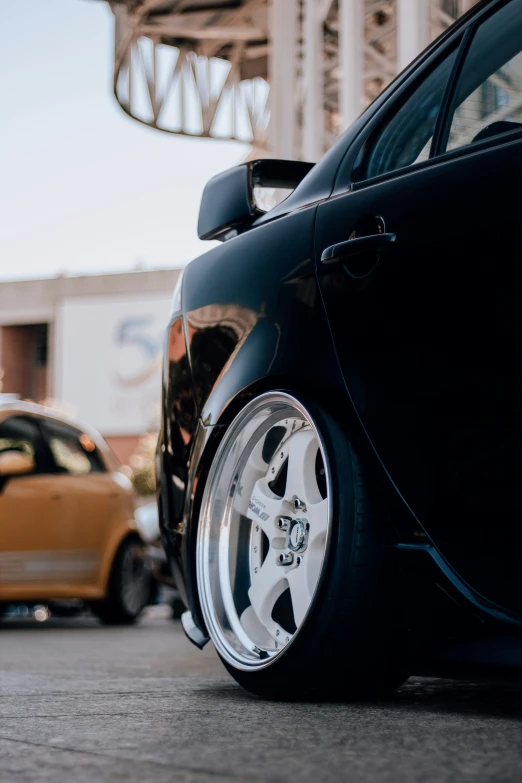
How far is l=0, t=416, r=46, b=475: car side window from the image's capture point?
819cm

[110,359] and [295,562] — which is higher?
[110,359]

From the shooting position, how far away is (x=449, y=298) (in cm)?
247

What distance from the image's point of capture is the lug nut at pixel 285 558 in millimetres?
2852

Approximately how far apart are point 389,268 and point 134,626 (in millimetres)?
6374

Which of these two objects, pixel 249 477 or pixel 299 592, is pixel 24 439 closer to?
pixel 249 477

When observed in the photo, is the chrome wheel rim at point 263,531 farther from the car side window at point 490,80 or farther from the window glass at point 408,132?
the car side window at point 490,80

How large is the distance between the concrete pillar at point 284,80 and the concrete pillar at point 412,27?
6659mm

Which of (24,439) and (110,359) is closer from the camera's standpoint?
(24,439)

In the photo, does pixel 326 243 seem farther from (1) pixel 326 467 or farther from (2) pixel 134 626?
(2) pixel 134 626

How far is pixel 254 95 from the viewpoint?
94.7ft

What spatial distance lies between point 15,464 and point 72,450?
2.37 feet

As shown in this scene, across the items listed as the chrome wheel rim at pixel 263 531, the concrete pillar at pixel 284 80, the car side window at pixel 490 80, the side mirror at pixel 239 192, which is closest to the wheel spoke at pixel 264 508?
the chrome wheel rim at pixel 263 531

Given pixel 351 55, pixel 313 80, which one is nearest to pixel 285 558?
pixel 351 55

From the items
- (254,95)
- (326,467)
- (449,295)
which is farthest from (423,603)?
(254,95)
